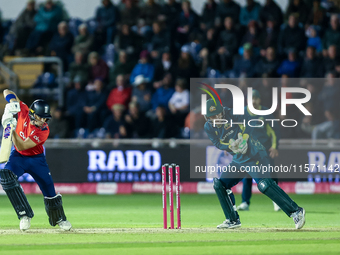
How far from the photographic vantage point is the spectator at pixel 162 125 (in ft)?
54.2

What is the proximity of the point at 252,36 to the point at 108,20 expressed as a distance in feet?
15.1

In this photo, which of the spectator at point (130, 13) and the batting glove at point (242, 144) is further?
the spectator at point (130, 13)

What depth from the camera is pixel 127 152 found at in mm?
15742

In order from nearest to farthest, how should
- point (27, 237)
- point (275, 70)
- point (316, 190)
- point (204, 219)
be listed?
point (27, 237) < point (204, 219) < point (316, 190) < point (275, 70)

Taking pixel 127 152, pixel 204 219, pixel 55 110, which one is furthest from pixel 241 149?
pixel 55 110

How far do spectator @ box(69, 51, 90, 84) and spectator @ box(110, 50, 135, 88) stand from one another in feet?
2.61

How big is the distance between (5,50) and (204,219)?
12.0m

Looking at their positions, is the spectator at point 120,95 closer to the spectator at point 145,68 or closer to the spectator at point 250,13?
the spectator at point 145,68

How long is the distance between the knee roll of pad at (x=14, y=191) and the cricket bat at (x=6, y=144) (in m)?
0.20

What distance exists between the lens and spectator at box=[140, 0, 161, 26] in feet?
63.5

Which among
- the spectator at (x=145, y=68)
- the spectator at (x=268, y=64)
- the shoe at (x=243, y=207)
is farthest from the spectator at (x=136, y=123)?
the shoe at (x=243, y=207)

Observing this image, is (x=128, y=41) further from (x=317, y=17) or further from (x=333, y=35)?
(x=333, y=35)

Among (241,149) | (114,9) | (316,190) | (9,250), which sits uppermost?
(114,9)

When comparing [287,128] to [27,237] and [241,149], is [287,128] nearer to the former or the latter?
[241,149]
